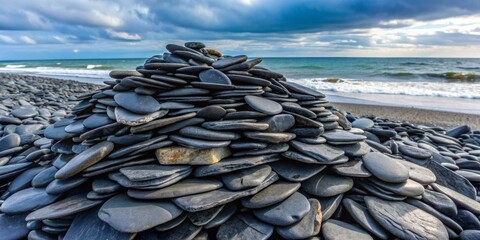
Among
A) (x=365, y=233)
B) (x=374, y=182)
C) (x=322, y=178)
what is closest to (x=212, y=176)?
(x=322, y=178)

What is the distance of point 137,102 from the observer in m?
2.28

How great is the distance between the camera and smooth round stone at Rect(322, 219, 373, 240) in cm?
194

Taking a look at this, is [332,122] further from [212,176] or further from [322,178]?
[212,176]

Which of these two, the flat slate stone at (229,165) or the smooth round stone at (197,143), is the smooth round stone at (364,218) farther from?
the smooth round stone at (197,143)

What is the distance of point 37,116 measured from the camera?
513cm

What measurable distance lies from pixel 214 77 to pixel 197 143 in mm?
635

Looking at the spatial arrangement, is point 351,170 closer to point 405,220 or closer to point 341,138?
point 341,138

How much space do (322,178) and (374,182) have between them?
40cm

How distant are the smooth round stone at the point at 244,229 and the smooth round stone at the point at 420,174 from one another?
134 cm

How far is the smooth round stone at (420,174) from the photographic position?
2.46 meters

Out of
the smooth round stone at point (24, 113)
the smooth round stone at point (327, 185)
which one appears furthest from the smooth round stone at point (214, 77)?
the smooth round stone at point (24, 113)

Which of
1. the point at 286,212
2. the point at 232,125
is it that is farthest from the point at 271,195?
the point at 232,125

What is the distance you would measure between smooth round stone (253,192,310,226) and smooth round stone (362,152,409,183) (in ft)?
2.11

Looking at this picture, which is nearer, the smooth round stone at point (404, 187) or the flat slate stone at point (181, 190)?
the flat slate stone at point (181, 190)
